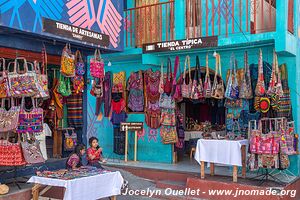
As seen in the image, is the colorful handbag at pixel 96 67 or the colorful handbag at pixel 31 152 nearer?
the colorful handbag at pixel 31 152

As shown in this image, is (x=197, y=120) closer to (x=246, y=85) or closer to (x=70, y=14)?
(x=246, y=85)

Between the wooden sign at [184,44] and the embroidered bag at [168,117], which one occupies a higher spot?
the wooden sign at [184,44]

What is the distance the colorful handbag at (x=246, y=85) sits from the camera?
9086 millimetres

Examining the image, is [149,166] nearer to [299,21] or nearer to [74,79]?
[74,79]

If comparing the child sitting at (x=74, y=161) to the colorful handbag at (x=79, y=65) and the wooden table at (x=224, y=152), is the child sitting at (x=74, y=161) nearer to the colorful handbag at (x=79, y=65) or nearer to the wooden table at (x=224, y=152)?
the colorful handbag at (x=79, y=65)

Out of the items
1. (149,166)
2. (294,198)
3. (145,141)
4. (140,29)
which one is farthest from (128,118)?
(294,198)

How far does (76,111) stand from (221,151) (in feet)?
14.5

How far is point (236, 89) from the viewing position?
30.3 feet

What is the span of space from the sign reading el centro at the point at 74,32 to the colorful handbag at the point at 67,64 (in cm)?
44

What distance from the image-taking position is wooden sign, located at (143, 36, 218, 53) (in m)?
8.79

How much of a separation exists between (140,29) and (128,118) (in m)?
2.86

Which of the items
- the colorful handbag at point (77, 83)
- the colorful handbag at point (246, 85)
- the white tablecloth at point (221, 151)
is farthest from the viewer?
the colorful handbag at point (246, 85)

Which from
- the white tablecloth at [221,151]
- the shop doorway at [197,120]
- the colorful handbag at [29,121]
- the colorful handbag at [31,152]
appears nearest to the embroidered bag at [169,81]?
the shop doorway at [197,120]

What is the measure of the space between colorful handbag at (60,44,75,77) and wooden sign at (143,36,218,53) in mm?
2309
